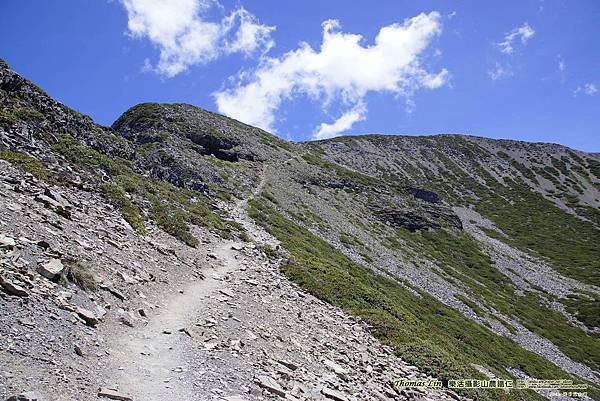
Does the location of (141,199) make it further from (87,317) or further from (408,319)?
(408,319)

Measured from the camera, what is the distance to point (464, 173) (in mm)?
148875

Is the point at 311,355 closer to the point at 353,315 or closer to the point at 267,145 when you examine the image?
the point at 353,315

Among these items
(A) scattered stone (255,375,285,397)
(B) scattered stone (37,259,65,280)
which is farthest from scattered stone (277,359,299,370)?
(B) scattered stone (37,259,65,280)

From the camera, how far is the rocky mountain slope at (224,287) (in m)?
10.2

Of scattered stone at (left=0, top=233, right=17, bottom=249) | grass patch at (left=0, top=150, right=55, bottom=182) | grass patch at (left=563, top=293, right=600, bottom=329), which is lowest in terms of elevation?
scattered stone at (left=0, top=233, right=17, bottom=249)

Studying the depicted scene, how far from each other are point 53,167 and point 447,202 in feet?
376

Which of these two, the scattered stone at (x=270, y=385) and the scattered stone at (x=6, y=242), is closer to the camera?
the scattered stone at (x=270, y=385)

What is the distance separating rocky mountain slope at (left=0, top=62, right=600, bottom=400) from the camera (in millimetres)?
10180

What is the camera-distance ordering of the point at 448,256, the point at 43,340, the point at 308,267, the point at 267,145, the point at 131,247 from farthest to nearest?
1. the point at 267,145
2. the point at 448,256
3. the point at 308,267
4. the point at 131,247
5. the point at 43,340

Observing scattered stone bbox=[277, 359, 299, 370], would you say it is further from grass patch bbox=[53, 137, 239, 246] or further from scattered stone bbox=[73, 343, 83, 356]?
grass patch bbox=[53, 137, 239, 246]

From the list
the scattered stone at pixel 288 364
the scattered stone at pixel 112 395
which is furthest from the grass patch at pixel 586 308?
the scattered stone at pixel 112 395

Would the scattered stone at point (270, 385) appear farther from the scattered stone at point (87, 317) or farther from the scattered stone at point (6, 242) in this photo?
the scattered stone at point (6, 242)

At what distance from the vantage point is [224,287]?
19188mm

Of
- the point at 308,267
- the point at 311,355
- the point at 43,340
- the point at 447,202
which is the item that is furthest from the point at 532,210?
the point at 43,340
